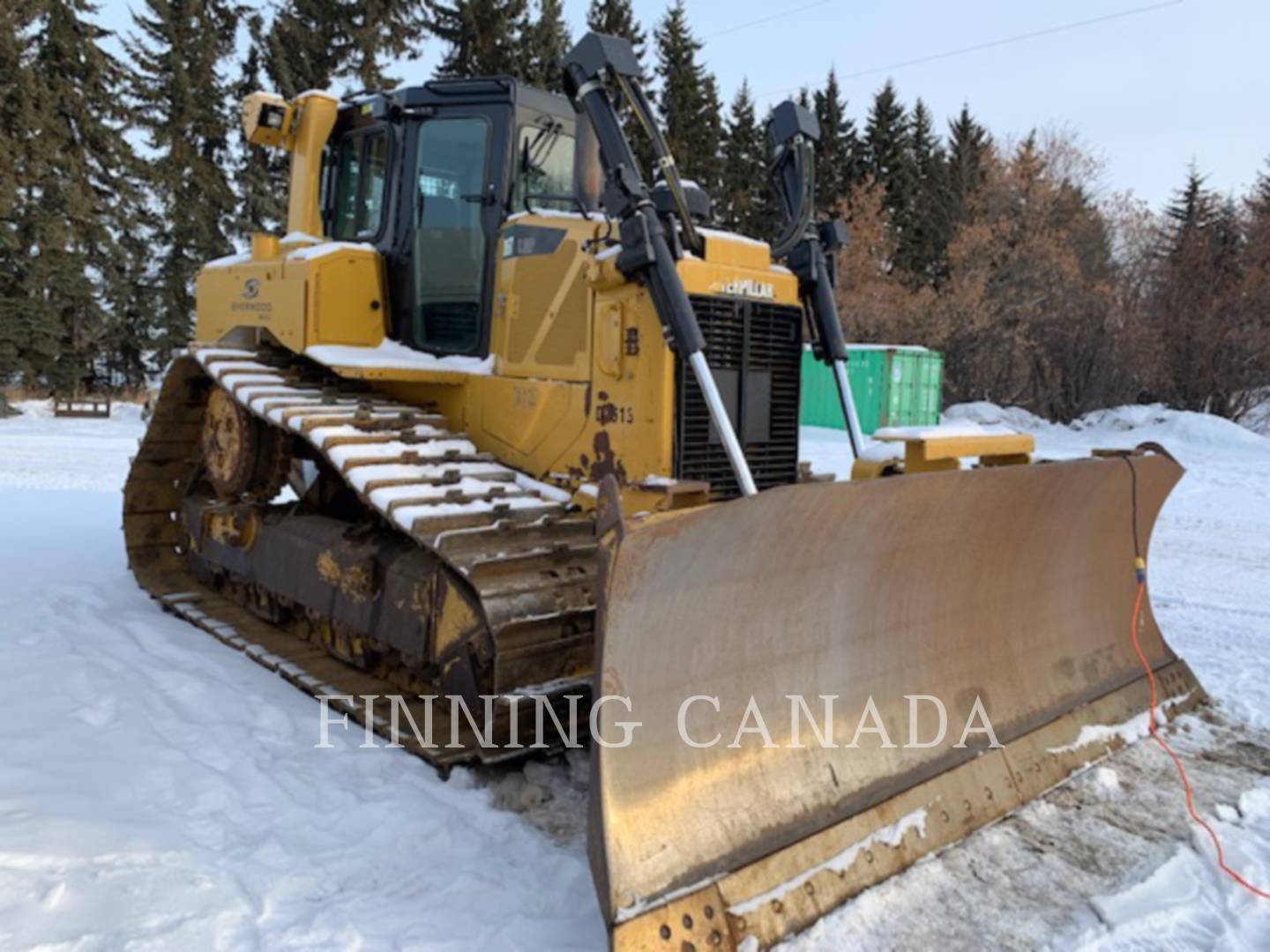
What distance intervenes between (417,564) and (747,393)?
5.41 ft

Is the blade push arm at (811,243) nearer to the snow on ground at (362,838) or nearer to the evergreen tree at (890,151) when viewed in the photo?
the snow on ground at (362,838)

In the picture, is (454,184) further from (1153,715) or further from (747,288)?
(1153,715)

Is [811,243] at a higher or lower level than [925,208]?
lower

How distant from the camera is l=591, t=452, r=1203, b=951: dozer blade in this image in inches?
99.4

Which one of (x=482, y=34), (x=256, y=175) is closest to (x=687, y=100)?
(x=482, y=34)

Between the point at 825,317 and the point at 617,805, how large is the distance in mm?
3040

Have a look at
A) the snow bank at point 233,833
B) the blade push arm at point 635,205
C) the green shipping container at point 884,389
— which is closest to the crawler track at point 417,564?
the snow bank at point 233,833

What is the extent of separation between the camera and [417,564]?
13.1 feet

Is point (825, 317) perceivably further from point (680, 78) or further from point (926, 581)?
point (680, 78)

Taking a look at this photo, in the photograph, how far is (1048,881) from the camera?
2967 mm

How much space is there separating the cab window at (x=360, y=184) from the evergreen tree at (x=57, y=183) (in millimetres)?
18283

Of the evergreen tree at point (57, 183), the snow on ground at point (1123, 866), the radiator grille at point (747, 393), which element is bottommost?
the snow on ground at point (1123, 866)

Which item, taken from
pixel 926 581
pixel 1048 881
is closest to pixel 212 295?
pixel 926 581

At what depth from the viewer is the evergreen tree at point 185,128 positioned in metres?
23.1
